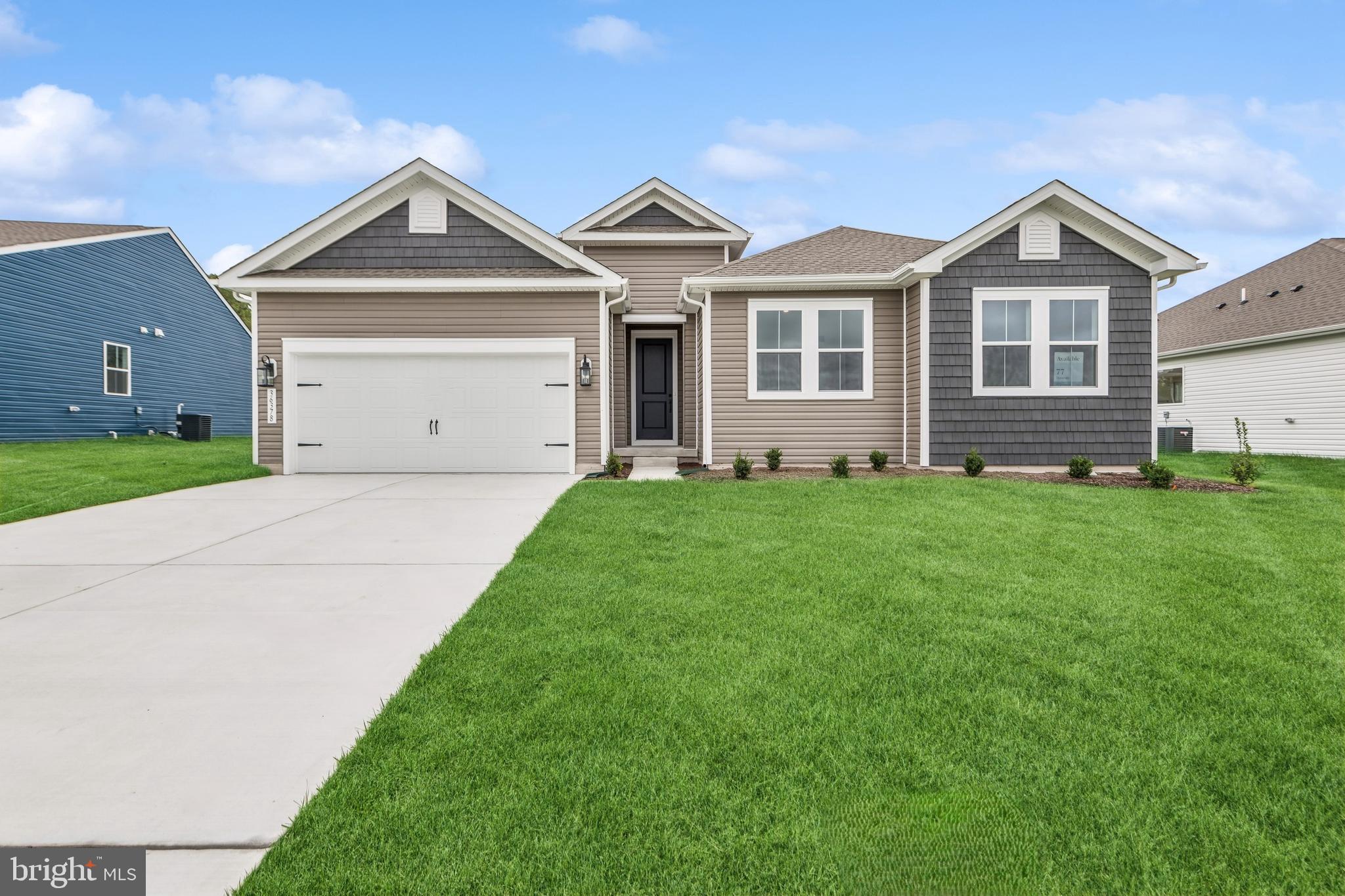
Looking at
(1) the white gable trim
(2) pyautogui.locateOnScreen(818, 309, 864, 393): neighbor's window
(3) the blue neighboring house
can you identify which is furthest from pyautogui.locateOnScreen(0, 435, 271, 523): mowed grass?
(2) pyautogui.locateOnScreen(818, 309, 864, 393): neighbor's window

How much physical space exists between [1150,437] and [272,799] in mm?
13004

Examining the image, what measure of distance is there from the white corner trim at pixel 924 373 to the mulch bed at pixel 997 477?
1.22ft

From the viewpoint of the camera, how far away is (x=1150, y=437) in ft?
37.8

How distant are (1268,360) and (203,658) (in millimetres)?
21882

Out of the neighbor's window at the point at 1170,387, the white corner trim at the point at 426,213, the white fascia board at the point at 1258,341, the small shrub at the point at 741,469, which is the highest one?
the white corner trim at the point at 426,213

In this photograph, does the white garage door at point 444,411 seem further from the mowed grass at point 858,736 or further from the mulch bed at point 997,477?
the mowed grass at point 858,736

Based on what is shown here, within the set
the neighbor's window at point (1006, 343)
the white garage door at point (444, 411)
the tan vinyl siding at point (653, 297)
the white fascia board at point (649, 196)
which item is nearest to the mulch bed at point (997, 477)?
the neighbor's window at point (1006, 343)

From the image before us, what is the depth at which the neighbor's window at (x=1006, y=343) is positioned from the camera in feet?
37.5

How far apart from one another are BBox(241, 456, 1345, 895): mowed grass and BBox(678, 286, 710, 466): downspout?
6.99 m

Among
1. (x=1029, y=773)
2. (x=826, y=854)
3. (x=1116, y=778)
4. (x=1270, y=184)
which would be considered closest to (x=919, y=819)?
(x=826, y=854)

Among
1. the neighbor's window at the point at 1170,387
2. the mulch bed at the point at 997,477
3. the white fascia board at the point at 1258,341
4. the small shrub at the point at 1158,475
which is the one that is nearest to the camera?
the small shrub at the point at 1158,475

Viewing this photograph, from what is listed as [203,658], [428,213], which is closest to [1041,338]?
[428,213]

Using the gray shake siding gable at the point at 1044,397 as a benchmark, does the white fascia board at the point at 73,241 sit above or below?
above

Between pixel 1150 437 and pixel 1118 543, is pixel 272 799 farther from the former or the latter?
pixel 1150 437
